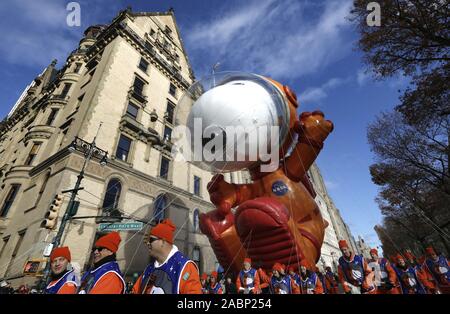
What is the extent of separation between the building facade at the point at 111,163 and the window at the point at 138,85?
0.09 m

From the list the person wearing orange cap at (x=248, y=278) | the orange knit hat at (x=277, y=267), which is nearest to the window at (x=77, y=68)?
the person wearing orange cap at (x=248, y=278)

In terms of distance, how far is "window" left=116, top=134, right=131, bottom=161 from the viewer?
14.6m

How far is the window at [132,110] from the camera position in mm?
16606

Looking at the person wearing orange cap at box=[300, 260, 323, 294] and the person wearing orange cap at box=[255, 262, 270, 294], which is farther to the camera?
the person wearing orange cap at box=[255, 262, 270, 294]

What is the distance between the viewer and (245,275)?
5250 mm

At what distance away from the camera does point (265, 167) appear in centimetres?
565

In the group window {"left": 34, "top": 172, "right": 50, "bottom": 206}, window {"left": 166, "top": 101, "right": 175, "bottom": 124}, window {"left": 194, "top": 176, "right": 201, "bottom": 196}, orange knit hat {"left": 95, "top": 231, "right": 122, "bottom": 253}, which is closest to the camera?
orange knit hat {"left": 95, "top": 231, "right": 122, "bottom": 253}

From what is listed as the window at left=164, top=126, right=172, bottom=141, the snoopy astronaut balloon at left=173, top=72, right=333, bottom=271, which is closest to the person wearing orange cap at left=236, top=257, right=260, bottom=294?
the snoopy astronaut balloon at left=173, top=72, right=333, bottom=271

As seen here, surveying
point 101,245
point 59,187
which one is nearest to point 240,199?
point 101,245

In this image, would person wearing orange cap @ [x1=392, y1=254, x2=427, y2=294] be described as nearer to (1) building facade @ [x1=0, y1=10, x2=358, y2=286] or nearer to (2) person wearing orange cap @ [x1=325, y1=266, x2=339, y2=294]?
(2) person wearing orange cap @ [x1=325, y1=266, x2=339, y2=294]

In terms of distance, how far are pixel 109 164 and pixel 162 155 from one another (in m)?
4.61

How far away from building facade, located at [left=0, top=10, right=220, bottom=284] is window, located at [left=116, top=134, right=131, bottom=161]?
0.07m

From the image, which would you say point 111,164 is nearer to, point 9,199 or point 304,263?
point 9,199
